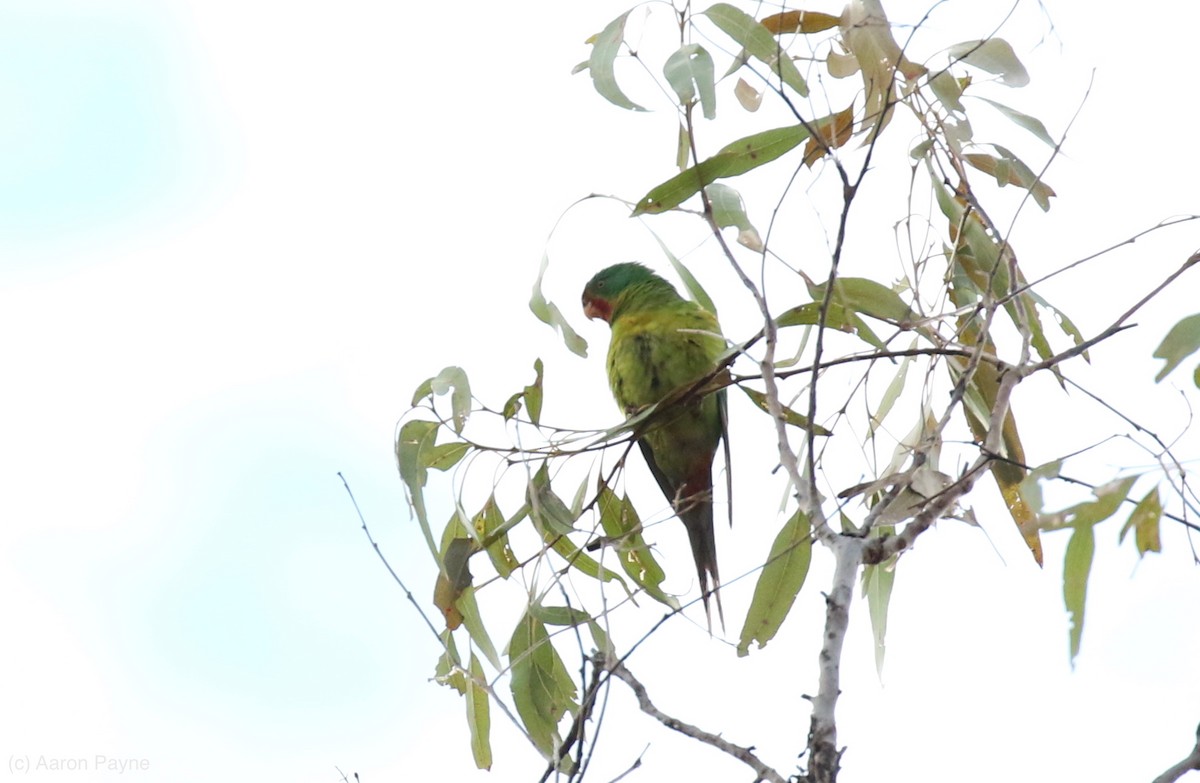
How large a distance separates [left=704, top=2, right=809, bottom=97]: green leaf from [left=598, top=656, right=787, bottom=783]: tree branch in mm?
1071

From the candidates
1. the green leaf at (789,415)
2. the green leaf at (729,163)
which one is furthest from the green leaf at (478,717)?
the green leaf at (729,163)

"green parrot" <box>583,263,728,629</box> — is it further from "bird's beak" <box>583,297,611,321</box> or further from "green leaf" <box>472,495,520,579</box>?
"green leaf" <box>472,495,520,579</box>

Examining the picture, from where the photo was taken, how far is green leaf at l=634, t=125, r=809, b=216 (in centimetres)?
227

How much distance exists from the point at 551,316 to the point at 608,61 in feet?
1.77

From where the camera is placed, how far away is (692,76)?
2084 millimetres

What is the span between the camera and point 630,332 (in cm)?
357

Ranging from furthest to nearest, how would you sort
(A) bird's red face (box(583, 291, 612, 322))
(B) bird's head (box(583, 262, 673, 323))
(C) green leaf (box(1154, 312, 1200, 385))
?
(A) bird's red face (box(583, 291, 612, 322)) → (B) bird's head (box(583, 262, 673, 323)) → (C) green leaf (box(1154, 312, 1200, 385))

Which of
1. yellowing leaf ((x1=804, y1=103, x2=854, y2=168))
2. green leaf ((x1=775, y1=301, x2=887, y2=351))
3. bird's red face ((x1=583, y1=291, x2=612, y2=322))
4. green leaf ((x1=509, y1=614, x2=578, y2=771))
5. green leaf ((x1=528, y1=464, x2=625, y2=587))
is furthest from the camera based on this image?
bird's red face ((x1=583, y1=291, x2=612, y2=322))

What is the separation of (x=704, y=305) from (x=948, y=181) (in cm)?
55

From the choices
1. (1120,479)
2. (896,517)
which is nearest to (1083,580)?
(1120,479)

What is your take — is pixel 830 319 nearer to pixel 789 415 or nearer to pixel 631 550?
pixel 789 415

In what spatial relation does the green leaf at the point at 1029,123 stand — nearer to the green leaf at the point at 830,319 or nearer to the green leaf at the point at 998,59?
the green leaf at the point at 998,59

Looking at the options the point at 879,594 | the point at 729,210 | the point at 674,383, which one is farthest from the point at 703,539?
the point at 729,210

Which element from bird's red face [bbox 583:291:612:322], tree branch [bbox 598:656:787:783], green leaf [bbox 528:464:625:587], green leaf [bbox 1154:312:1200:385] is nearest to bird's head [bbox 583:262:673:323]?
bird's red face [bbox 583:291:612:322]
